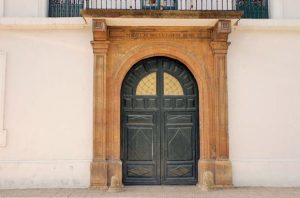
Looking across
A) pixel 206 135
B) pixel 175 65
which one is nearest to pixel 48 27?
pixel 175 65

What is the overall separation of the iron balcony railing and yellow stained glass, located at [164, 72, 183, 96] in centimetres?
182

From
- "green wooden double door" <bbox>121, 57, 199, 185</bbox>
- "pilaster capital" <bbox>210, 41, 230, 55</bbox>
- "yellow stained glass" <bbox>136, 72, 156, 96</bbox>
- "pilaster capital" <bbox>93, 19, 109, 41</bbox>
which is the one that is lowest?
"green wooden double door" <bbox>121, 57, 199, 185</bbox>

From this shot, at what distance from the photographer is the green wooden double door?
9.91 metres

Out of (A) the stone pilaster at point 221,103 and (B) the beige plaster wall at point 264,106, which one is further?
(B) the beige plaster wall at point 264,106

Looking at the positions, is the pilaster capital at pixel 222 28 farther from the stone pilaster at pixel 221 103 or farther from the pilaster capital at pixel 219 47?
the pilaster capital at pixel 219 47

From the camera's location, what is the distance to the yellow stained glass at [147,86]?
10.1 meters

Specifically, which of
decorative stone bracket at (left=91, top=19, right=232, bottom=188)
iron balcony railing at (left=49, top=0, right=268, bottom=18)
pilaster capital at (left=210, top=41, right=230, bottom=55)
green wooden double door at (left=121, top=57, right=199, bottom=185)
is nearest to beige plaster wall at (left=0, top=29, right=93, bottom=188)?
decorative stone bracket at (left=91, top=19, right=232, bottom=188)

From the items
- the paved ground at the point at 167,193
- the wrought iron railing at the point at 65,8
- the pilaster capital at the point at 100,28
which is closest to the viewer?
the paved ground at the point at 167,193

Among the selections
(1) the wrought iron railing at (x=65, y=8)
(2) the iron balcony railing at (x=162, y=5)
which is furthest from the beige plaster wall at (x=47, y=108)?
(2) the iron balcony railing at (x=162, y=5)

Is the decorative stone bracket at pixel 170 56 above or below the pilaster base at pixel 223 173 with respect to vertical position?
above

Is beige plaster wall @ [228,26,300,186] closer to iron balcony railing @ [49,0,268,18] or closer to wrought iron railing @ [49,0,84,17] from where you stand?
iron balcony railing @ [49,0,268,18]

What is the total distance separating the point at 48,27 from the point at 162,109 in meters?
3.52

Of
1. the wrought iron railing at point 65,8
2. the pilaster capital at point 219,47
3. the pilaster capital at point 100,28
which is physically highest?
the wrought iron railing at point 65,8

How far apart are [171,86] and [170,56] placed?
2.54 ft
